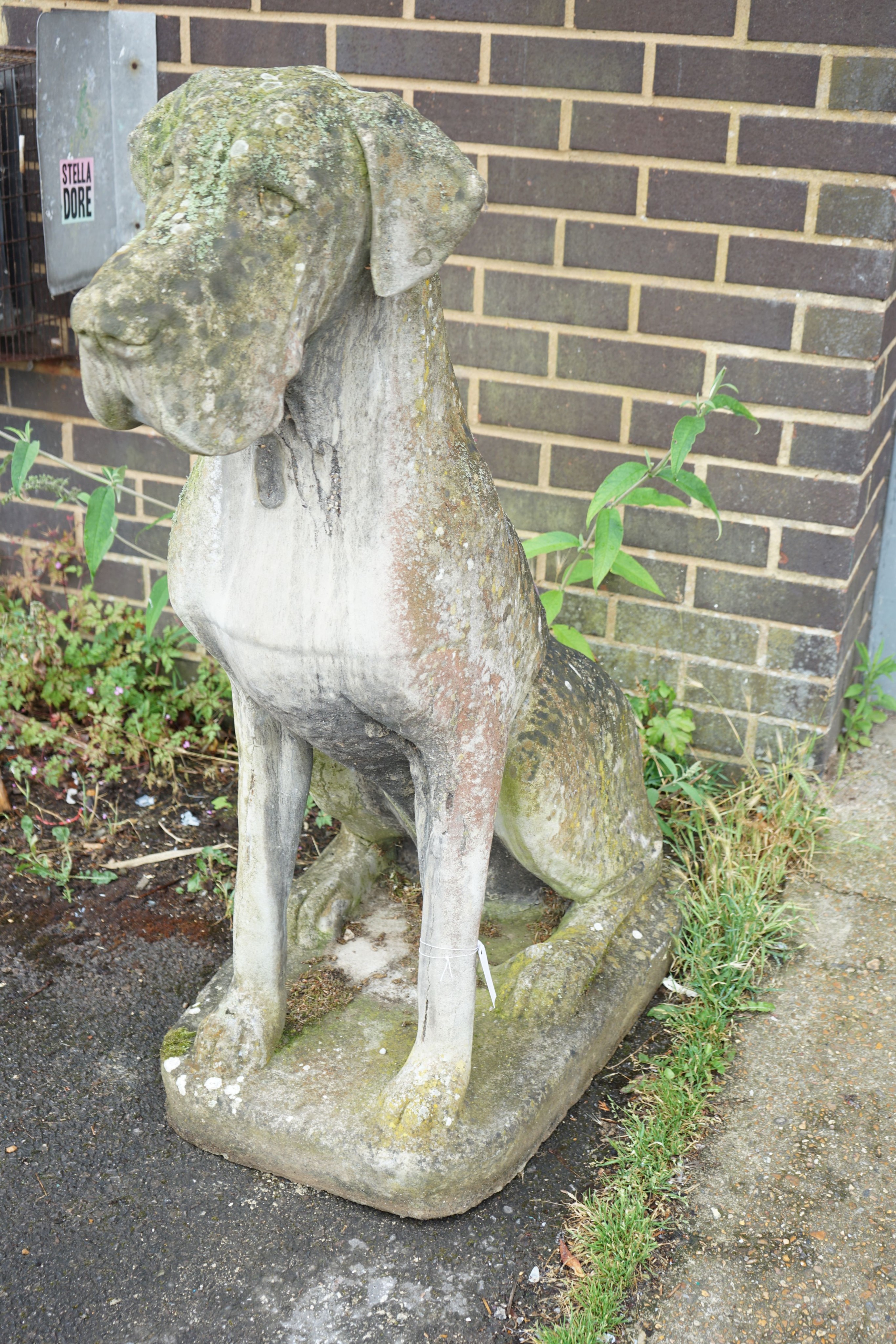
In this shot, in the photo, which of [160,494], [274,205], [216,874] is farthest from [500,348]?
[274,205]

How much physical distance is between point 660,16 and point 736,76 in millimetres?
248

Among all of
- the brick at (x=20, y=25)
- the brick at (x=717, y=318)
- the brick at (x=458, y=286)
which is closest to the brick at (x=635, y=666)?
the brick at (x=717, y=318)

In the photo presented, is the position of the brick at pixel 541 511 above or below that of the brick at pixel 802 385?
below

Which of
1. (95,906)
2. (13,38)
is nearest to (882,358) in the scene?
(95,906)

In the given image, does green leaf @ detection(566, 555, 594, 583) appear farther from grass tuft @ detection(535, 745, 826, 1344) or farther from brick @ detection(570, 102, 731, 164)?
brick @ detection(570, 102, 731, 164)

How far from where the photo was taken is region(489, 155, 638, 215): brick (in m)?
3.45

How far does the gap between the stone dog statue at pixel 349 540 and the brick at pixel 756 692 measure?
36.7 inches

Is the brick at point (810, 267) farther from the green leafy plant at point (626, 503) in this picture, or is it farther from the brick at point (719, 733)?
the brick at point (719, 733)

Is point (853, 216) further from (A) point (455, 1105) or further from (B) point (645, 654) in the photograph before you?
(A) point (455, 1105)

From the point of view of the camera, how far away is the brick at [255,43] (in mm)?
3664

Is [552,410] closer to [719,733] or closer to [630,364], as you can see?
[630,364]

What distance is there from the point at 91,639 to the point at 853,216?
2.72 meters

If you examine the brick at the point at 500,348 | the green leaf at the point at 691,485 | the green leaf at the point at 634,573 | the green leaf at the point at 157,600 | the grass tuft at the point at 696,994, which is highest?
the brick at the point at 500,348

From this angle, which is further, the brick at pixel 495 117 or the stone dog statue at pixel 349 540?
the brick at pixel 495 117
